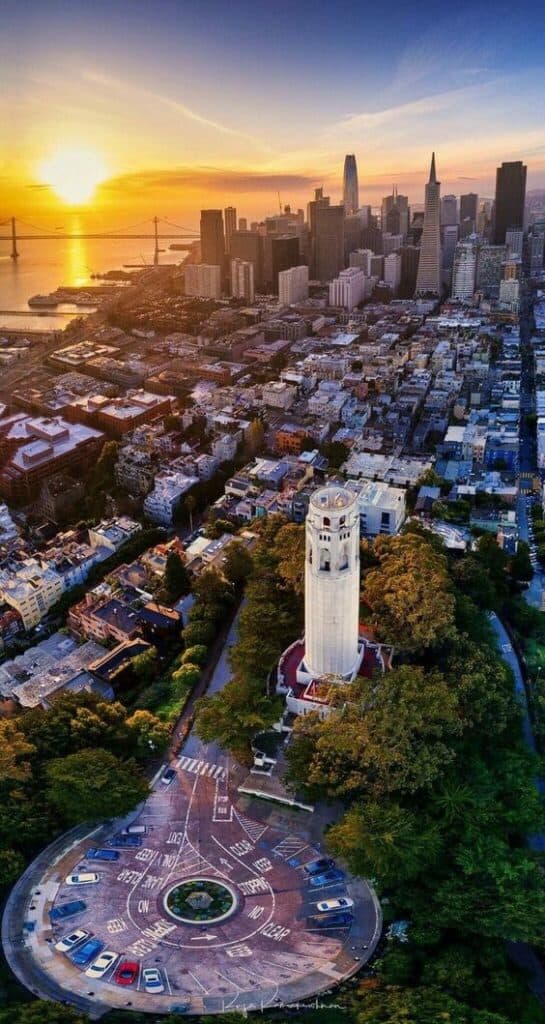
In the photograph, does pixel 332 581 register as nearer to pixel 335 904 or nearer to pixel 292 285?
pixel 335 904

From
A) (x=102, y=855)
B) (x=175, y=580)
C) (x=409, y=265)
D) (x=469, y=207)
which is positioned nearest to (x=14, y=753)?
(x=102, y=855)

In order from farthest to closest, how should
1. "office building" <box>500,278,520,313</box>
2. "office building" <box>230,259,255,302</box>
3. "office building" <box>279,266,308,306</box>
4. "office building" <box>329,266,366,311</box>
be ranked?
"office building" <box>230,259,255,302</box> < "office building" <box>279,266,308,306</box> < "office building" <box>329,266,366,311</box> < "office building" <box>500,278,520,313</box>

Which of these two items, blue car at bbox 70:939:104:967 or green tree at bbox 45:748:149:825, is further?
green tree at bbox 45:748:149:825

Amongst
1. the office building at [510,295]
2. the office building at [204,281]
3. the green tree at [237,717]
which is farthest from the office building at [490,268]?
the green tree at [237,717]

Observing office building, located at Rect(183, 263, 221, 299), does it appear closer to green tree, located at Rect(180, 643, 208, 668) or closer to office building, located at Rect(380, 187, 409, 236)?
office building, located at Rect(380, 187, 409, 236)

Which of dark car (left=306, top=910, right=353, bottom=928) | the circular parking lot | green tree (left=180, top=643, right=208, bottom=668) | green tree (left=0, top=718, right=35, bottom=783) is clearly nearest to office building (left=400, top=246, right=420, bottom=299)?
green tree (left=180, top=643, right=208, bottom=668)

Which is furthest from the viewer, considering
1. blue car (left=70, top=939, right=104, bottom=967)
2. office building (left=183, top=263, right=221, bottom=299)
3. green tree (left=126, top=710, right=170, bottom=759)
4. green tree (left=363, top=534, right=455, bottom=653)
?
office building (left=183, top=263, right=221, bottom=299)

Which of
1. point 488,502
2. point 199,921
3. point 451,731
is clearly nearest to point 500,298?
point 488,502
